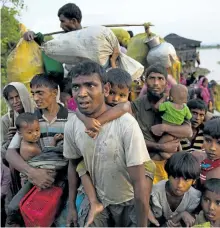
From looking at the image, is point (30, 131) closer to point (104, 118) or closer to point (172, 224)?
point (104, 118)

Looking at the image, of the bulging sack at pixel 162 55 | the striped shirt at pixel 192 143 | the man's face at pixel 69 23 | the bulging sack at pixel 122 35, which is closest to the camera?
the man's face at pixel 69 23

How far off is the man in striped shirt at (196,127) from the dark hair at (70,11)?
4.08 feet

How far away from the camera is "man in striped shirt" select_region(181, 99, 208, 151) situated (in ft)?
10.0

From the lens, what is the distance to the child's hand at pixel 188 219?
6.73 feet

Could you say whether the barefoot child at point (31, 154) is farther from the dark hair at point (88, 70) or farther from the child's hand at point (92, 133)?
the dark hair at point (88, 70)

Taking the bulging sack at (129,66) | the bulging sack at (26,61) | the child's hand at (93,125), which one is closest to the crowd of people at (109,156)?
the child's hand at (93,125)

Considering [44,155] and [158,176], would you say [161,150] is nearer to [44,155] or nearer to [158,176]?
[158,176]

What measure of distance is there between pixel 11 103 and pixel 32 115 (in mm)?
541

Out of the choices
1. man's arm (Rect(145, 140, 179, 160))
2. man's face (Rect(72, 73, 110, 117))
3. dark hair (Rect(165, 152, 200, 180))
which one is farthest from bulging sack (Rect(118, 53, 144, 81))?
man's face (Rect(72, 73, 110, 117))

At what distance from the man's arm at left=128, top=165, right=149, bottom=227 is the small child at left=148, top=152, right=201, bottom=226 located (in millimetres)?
208

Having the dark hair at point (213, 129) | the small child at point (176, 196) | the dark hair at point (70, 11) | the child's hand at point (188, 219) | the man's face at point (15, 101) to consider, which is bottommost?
the child's hand at point (188, 219)

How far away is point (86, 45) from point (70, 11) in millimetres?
421

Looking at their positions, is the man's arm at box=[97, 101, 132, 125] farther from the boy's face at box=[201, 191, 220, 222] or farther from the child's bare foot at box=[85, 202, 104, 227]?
the boy's face at box=[201, 191, 220, 222]

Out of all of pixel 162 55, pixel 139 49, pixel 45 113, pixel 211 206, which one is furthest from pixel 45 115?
pixel 139 49
